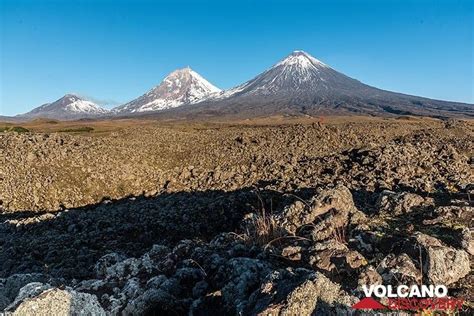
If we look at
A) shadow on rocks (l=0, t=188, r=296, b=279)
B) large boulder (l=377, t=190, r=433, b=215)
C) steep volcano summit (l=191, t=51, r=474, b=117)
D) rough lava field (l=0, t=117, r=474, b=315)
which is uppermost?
steep volcano summit (l=191, t=51, r=474, b=117)

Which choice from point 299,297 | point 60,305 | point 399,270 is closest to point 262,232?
point 399,270

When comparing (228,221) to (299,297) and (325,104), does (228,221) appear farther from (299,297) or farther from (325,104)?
(325,104)

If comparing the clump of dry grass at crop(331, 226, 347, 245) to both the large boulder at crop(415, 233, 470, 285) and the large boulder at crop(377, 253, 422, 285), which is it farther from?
the large boulder at crop(415, 233, 470, 285)

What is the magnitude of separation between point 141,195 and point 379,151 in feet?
31.4

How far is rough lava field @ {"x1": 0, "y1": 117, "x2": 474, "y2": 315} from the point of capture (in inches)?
186

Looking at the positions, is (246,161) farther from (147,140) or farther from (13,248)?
(13,248)

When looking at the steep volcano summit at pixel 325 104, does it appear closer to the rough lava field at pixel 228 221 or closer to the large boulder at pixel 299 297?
the rough lava field at pixel 228 221

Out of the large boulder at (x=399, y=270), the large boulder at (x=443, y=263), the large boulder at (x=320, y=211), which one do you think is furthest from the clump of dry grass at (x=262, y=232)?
the large boulder at (x=443, y=263)

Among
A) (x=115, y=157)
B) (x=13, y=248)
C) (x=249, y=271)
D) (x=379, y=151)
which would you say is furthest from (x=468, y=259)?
(x=115, y=157)

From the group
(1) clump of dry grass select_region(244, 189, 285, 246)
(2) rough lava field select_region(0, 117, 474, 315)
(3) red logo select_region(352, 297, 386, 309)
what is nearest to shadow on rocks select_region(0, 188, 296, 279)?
(2) rough lava field select_region(0, 117, 474, 315)

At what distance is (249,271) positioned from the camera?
16.0 ft

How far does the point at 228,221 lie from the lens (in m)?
12.0

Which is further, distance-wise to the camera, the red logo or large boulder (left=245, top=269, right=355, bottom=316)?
the red logo

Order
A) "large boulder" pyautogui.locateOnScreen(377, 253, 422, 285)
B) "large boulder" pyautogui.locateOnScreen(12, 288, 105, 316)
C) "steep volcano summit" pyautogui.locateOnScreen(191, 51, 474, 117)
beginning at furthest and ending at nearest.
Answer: "steep volcano summit" pyautogui.locateOnScreen(191, 51, 474, 117)
"large boulder" pyautogui.locateOnScreen(377, 253, 422, 285)
"large boulder" pyautogui.locateOnScreen(12, 288, 105, 316)
